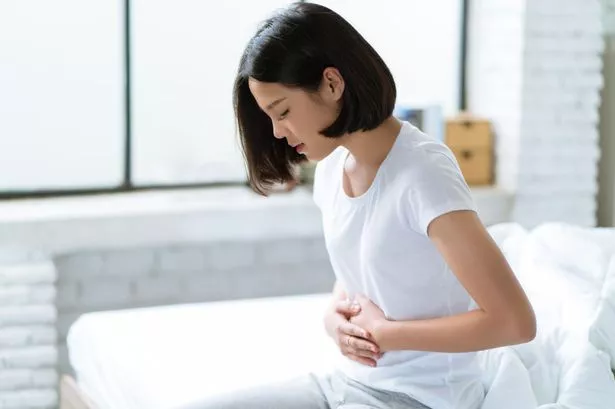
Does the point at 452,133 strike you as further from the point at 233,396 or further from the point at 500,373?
the point at 233,396

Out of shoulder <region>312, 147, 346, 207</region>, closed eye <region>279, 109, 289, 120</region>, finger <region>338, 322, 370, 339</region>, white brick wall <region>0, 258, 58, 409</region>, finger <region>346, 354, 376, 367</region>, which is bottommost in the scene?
white brick wall <region>0, 258, 58, 409</region>

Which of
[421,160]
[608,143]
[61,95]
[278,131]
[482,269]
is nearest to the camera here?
[482,269]

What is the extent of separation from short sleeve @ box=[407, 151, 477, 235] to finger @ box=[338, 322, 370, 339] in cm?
23

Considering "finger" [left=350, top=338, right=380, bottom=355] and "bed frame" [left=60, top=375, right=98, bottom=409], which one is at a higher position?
A: "finger" [left=350, top=338, right=380, bottom=355]

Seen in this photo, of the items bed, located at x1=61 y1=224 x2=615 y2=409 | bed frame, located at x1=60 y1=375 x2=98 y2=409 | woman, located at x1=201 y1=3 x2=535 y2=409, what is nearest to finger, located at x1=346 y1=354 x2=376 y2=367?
woman, located at x1=201 y1=3 x2=535 y2=409

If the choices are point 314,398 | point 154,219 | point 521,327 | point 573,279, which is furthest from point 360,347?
point 154,219

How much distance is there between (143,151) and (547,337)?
1.83 meters

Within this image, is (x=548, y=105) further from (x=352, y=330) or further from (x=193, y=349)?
(x=352, y=330)

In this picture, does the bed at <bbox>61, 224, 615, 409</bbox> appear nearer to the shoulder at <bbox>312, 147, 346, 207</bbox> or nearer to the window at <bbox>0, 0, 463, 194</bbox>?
the shoulder at <bbox>312, 147, 346, 207</bbox>

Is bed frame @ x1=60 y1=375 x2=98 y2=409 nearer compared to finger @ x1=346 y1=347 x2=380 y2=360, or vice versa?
finger @ x1=346 y1=347 x2=380 y2=360

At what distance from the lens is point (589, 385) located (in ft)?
6.79

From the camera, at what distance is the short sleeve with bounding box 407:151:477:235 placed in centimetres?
164

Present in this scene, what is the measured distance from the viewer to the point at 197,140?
3750 mm

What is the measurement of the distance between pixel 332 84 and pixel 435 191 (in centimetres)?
24
